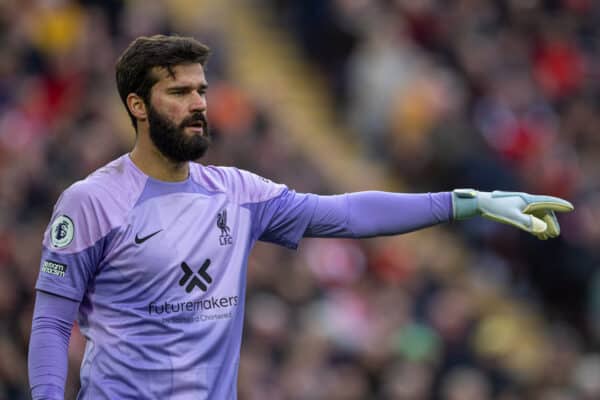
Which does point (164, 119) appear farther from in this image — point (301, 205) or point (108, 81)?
point (108, 81)

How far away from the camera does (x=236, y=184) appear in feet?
16.8

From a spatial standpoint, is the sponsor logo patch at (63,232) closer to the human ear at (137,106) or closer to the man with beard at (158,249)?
the man with beard at (158,249)

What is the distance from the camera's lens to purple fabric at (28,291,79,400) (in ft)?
15.3

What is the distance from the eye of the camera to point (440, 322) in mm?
10680

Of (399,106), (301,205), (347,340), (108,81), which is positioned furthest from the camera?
(399,106)

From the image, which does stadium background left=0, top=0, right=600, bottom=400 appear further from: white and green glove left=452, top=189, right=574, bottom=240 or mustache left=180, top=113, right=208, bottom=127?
white and green glove left=452, top=189, right=574, bottom=240

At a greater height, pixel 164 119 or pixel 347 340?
pixel 164 119

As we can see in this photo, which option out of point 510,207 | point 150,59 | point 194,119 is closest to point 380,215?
point 510,207

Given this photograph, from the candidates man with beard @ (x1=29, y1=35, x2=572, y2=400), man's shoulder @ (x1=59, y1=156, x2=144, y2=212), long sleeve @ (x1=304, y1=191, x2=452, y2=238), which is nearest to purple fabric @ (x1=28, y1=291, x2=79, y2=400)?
man with beard @ (x1=29, y1=35, x2=572, y2=400)

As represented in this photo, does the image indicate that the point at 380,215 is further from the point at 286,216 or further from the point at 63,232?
the point at 63,232

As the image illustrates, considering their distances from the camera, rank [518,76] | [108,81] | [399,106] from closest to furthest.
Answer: [108,81]
[399,106]
[518,76]

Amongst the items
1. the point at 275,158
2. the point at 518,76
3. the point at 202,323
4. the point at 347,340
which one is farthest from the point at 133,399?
the point at 518,76

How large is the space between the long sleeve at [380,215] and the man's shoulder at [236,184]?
20 centimetres

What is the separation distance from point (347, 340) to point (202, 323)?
5560 mm
